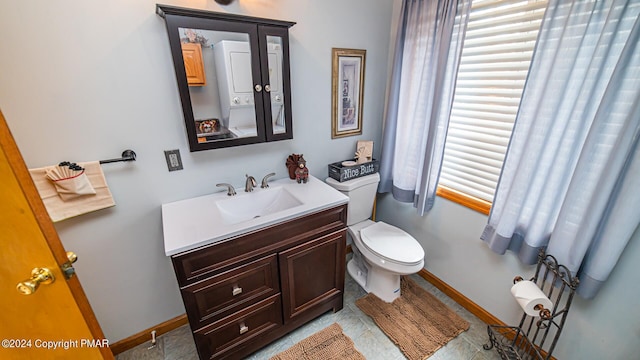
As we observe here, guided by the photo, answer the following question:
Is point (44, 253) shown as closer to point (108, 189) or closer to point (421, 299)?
point (108, 189)

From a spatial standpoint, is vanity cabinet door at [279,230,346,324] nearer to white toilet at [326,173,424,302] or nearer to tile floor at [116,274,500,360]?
tile floor at [116,274,500,360]

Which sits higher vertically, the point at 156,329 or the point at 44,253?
the point at 44,253

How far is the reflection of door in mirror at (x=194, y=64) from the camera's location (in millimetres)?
1249

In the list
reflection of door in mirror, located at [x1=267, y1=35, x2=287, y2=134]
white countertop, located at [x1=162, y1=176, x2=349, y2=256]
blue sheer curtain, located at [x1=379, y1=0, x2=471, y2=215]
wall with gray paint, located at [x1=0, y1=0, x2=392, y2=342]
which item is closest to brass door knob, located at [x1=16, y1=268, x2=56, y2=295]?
white countertop, located at [x1=162, y1=176, x2=349, y2=256]

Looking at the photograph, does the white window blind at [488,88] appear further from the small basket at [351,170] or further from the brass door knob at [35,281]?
the brass door knob at [35,281]

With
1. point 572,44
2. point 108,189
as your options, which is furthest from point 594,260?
point 108,189

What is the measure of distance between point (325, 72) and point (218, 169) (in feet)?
3.21

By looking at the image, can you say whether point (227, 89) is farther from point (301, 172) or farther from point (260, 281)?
point (260, 281)

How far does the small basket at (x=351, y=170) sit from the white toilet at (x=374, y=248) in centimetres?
4

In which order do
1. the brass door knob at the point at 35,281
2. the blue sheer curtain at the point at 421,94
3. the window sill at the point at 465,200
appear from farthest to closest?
the window sill at the point at 465,200 < the blue sheer curtain at the point at 421,94 < the brass door knob at the point at 35,281

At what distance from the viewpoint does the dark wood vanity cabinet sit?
1.17 metres

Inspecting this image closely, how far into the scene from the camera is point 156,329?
1629 mm

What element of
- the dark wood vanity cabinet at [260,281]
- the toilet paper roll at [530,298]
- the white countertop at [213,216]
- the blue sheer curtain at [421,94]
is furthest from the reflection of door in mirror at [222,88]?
the toilet paper roll at [530,298]

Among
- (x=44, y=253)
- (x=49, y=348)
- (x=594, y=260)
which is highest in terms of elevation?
(x=44, y=253)
